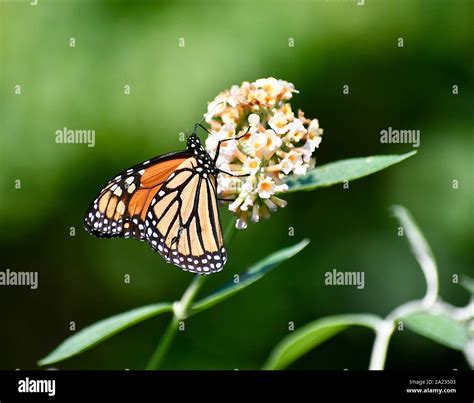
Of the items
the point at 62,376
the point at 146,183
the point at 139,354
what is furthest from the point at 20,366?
the point at 146,183

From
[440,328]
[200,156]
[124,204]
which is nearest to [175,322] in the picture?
[124,204]

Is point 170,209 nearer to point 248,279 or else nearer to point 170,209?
point 170,209

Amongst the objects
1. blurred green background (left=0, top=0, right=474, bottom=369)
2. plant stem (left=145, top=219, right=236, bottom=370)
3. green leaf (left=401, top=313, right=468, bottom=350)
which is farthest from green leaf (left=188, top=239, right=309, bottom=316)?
blurred green background (left=0, top=0, right=474, bottom=369)

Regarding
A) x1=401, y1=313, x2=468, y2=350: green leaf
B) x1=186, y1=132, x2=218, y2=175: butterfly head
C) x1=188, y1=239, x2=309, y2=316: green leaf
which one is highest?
x1=186, y1=132, x2=218, y2=175: butterfly head

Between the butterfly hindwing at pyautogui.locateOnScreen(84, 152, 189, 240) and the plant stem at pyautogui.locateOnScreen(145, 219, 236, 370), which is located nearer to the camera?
the plant stem at pyautogui.locateOnScreen(145, 219, 236, 370)

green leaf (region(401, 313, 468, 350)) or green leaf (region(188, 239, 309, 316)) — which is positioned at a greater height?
green leaf (region(188, 239, 309, 316))

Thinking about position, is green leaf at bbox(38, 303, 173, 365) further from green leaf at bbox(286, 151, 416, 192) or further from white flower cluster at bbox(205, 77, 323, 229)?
green leaf at bbox(286, 151, 416, 192)

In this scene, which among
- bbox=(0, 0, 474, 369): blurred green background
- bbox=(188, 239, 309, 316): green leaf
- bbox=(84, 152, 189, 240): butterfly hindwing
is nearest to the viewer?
bbox=(188, 239, 309, 316): green leaf

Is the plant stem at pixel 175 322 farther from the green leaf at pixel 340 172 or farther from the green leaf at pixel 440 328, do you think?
the green leaf at pixel 440 328
